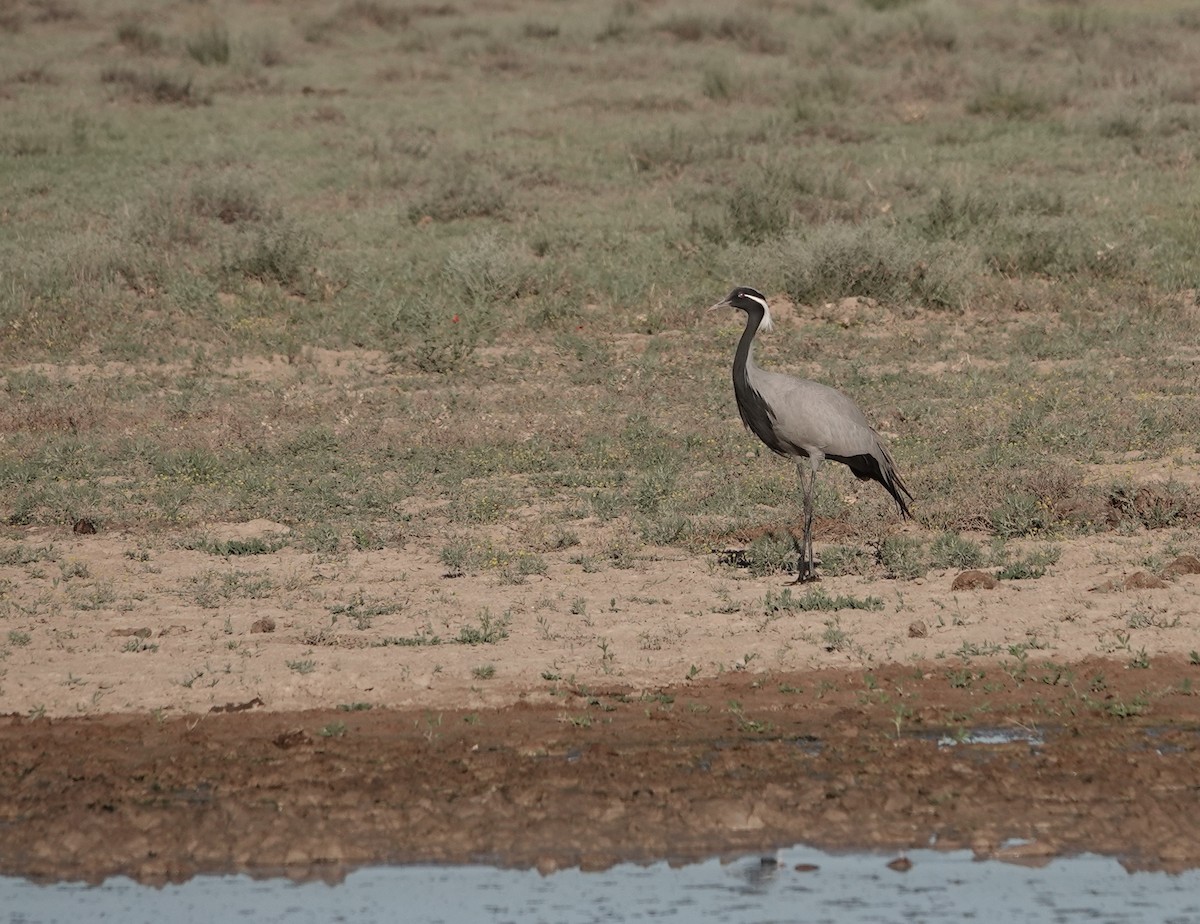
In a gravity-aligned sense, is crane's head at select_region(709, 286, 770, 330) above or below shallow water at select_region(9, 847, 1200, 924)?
above

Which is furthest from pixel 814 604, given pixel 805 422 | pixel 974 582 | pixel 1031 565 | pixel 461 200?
pixel 461 200

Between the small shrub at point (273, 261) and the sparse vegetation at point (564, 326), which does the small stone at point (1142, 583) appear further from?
the small shrub at point (273, 261)

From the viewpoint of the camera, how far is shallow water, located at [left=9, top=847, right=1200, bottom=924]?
559 cm

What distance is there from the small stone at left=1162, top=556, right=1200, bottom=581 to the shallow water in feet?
10.4

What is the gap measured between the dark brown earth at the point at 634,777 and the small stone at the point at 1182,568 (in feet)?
3.76

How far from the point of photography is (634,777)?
21.3ft

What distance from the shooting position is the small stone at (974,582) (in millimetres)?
8711

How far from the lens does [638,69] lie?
27.0 metres

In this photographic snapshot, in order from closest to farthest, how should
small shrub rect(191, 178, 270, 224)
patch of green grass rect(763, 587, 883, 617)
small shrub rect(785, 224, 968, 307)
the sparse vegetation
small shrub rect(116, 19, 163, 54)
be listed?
1. patch of green grass rect(763, 587, 883, 617)
2. the sparse vegetation
3. small shrub rect(785, 224, 968, 307)
4. small shrub rect(191, 178, 270, 224)
5. small shrub rect(116, 19, 163, 54)

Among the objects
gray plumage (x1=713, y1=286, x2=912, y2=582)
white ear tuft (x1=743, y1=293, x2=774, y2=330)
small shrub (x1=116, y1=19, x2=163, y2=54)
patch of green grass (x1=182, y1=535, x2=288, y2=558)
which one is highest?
white ear tuft (x1=743, y1=293, x2=774, y2=330)

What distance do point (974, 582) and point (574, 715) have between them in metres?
2.53

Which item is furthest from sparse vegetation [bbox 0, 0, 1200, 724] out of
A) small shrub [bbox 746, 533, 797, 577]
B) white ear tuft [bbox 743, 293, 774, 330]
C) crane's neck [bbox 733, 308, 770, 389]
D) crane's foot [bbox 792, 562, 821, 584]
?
white ear tuft [bbox 743, 293, 774, 330]

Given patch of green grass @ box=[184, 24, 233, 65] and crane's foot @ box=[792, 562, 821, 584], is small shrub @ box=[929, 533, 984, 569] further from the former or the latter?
patch of green grass @ box=[184, 24, 233, 65]

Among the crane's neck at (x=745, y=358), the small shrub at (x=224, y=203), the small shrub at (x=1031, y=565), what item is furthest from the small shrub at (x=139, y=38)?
the small shrub at (x=1031, y=565)
